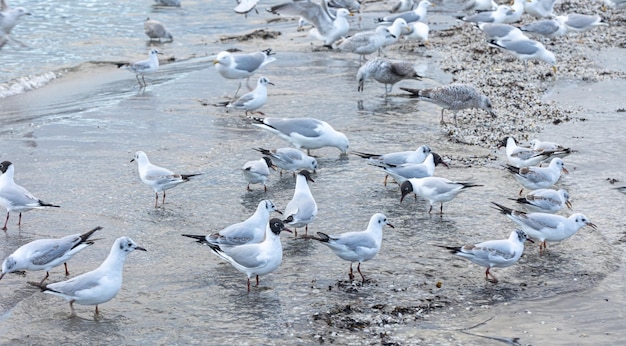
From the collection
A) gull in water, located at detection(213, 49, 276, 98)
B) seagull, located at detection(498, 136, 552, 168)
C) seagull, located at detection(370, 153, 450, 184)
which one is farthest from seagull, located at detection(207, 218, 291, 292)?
gull in water, located at detection(213, 49, 276, 98)

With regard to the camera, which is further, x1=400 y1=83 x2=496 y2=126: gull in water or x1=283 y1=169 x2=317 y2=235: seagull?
x1=400 y1=83 x2=496 y2=126: gull in water

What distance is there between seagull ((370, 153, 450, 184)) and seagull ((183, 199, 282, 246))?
1957 mm

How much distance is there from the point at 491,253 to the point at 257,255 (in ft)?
6.45

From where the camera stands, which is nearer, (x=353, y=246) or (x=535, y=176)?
(x=353, y=246)

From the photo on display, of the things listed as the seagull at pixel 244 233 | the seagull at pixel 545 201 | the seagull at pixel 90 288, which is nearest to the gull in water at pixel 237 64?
the seagull at pixel 244 233

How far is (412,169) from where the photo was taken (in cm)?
943

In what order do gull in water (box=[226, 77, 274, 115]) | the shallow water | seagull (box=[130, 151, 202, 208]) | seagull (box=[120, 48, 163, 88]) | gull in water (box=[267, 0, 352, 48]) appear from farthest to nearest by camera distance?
gull in water (box=[267, 0, 352, 48]), seagull (box=[120, 48, 163, 88]), gull in water (box=[226, 77, 274, 115]), seagull (box=[130, 151, 202, 208]), the shallow water

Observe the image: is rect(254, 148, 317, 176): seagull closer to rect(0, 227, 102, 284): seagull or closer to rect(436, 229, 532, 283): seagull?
rect(436, 229, 532, 283): seagull

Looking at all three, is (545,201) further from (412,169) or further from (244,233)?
(244,233)

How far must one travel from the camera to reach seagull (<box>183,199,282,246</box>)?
7.51 meters

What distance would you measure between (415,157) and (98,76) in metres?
8.97

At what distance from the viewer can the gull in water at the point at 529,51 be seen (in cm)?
1551

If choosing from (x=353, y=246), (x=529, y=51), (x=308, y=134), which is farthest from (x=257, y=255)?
(x=529, y=51)

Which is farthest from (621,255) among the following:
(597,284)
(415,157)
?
(415,157)
